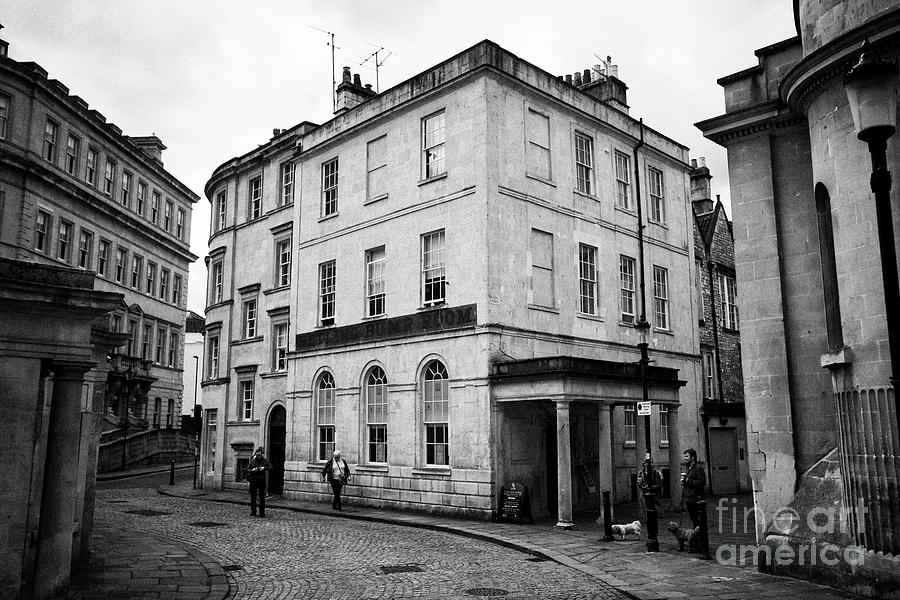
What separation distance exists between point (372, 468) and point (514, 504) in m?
5.70

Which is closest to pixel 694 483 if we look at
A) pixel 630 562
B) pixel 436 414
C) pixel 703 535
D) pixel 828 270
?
pixel 703 535

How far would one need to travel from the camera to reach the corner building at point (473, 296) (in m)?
19.6

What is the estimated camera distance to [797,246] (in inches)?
489

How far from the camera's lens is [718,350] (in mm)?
31016

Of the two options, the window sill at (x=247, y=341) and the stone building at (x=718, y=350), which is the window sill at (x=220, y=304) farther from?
the stone building at (x=718, y=350)

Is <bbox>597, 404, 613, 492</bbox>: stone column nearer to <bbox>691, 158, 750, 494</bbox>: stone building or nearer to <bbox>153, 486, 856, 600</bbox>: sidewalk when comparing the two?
<bbox>153, 486, 856, 600</bbox>: sidewalk

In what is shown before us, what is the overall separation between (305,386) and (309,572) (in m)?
13.9

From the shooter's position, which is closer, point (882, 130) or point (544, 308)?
point (882, 130)

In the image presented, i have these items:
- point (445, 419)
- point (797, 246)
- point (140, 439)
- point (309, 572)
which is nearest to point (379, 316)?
point (445, 419)

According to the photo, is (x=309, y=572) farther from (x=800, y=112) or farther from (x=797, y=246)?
(x=800, y=112)

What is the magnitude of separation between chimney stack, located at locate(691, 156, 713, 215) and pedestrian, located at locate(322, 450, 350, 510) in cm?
2252

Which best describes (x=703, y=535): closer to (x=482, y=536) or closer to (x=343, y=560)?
(x=482, y=536)

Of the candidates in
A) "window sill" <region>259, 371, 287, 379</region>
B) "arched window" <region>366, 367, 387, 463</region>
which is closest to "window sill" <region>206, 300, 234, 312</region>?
"window sill" <region>259, 371, 287, 379</region>

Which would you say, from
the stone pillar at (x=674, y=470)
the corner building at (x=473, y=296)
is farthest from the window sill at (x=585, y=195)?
the stone pillar at (x=674, y=470)
